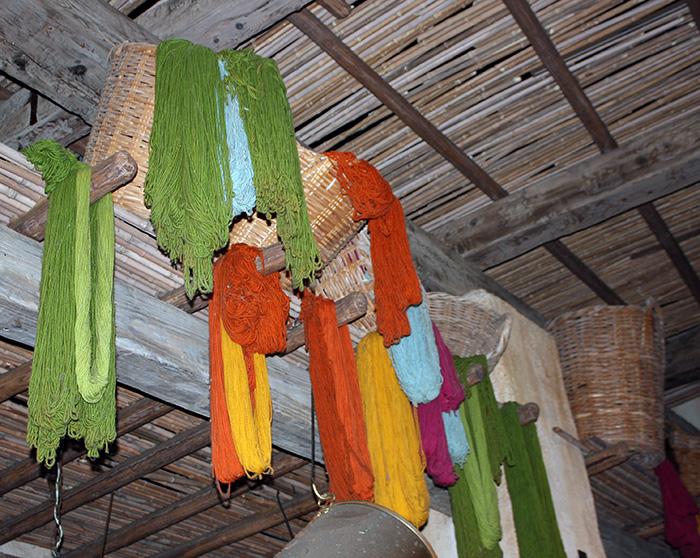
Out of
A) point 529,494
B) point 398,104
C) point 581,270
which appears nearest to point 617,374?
point 581,270

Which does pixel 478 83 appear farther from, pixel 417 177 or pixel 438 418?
pixel 438 418

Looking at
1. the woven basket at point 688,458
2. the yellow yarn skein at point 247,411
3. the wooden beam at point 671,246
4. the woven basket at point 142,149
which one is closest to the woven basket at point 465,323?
the woven basket at point 142,149

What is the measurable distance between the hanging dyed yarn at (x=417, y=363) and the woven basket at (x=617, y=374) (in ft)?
5.51

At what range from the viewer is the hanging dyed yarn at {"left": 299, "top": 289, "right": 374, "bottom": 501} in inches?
92.0

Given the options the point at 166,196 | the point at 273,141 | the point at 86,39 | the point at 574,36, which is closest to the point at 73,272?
the point at 166,196

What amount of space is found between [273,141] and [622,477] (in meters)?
3.19

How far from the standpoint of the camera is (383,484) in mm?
2436

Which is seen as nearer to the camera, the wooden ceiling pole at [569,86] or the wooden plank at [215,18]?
the wooden plank at [215,18]

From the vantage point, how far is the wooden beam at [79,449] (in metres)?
2.73

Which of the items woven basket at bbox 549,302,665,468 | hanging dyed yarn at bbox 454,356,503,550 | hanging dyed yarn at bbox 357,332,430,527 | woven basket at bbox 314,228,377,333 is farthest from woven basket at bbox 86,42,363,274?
woven basket at bbox 549,302,665,468

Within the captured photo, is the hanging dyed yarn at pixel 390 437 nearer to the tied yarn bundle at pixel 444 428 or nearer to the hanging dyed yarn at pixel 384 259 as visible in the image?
the tied yarn bundle at pixel 444 428

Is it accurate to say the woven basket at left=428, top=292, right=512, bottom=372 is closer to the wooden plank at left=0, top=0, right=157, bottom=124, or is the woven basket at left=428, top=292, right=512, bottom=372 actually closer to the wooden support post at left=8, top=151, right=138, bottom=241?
the wooden plank at left=0, top=0, right=157, bottom=124

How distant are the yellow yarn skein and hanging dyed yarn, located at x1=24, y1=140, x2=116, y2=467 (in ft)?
1.22

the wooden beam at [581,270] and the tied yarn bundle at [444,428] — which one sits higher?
the wooden beam at [581,270]
